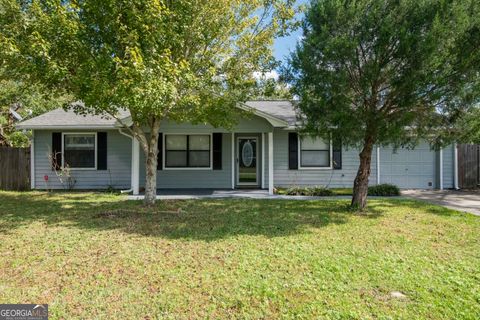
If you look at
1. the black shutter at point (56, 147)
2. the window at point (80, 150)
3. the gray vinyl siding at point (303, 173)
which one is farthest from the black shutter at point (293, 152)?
the black shutter at point (56, 147)

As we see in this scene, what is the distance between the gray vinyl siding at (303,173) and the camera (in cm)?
1289

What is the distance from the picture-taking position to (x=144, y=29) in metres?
6.60

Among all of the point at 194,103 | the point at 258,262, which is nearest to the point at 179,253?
the point at 258,262

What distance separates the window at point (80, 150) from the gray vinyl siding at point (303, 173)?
7496mm

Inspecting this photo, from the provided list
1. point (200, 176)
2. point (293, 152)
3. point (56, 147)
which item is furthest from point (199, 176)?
point (56, 147)

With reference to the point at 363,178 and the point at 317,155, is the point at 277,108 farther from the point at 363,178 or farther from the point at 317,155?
the point at 363,178

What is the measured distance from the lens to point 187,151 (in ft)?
42.6

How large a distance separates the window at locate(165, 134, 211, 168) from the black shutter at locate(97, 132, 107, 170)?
248cm

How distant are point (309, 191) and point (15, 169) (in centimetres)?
1186

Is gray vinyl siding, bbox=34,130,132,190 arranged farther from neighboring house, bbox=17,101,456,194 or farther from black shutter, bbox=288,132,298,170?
black shutter, bbox=288,132,298,170

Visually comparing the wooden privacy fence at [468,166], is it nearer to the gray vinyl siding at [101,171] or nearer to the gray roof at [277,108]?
the gray roof at [277,108]

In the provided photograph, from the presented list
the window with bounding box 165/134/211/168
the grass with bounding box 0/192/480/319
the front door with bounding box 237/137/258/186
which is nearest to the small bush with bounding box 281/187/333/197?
the front door with bounding box 237/137/258/186

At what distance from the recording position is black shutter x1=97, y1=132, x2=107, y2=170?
12.8m

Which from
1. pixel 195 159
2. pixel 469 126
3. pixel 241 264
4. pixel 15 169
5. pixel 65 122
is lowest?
pixel 241 264
